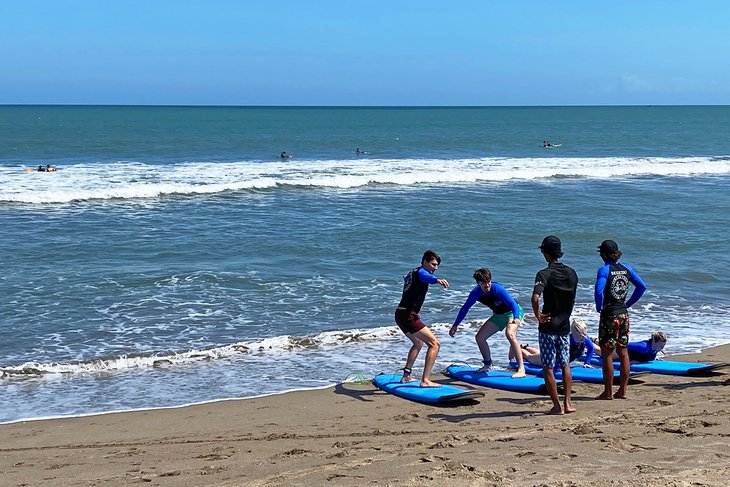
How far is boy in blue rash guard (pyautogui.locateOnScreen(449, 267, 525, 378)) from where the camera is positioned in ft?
32.2

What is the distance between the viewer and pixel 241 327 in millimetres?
13250

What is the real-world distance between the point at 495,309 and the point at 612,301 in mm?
1657

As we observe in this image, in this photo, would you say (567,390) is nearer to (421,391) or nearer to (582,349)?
(421,391)

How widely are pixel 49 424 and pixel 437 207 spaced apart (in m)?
20.5

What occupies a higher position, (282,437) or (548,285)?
(548,285)

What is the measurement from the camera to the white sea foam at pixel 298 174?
31.5 metres

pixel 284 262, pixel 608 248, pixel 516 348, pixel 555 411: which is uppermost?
pixel 608 248

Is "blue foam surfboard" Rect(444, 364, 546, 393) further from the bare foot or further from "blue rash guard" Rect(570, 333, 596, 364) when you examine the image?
the bare foot

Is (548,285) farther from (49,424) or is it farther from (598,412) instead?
(49,424)

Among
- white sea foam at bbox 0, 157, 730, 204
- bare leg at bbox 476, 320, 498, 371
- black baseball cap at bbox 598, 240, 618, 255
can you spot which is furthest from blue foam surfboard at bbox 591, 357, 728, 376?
white sea foam at bbox 0, 157, 730, 204

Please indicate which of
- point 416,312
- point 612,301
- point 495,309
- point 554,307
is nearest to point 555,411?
point 554,307

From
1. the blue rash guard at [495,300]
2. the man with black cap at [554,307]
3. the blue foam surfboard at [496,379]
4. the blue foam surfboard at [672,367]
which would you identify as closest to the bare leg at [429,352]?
the blue rash guard at [495,300]

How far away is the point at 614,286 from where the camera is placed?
8875 mm

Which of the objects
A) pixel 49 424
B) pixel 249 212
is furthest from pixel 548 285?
pixel 249 212
